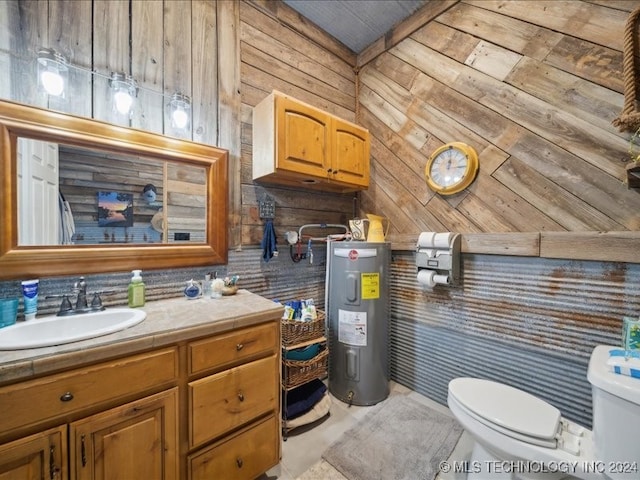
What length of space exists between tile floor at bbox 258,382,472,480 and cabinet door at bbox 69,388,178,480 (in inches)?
25.1

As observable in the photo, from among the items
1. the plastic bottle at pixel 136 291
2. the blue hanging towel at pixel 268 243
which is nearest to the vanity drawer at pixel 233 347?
the plastic bottle at pixel 136 291

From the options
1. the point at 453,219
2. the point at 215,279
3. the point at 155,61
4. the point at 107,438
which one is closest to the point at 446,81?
the point at 453,219

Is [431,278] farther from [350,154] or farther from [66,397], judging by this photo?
[66,397]

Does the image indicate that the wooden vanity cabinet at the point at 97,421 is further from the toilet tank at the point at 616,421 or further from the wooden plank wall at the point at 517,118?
the wooden plank wall at the point at 517,118

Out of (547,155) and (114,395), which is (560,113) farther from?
(114,395)

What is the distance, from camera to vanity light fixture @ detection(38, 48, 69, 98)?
3.81 ft

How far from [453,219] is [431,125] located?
751mm

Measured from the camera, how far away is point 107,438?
0.91 metres

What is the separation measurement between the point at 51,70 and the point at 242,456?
2.02 m

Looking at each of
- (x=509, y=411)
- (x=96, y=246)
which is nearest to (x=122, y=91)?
(x=96, y=246)

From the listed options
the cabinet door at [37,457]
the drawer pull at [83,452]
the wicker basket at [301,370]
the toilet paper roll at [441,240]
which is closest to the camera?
the cabinet door at [37,457]

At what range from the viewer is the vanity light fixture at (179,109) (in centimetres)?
152

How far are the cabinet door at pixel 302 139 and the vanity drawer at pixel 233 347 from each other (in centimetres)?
100

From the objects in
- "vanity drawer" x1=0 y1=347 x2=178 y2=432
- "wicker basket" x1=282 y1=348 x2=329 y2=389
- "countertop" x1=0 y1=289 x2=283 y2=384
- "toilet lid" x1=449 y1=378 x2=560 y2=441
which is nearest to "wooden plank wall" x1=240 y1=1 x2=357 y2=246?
"countertop" x1=0 y1=289 x2=283 y2=384
